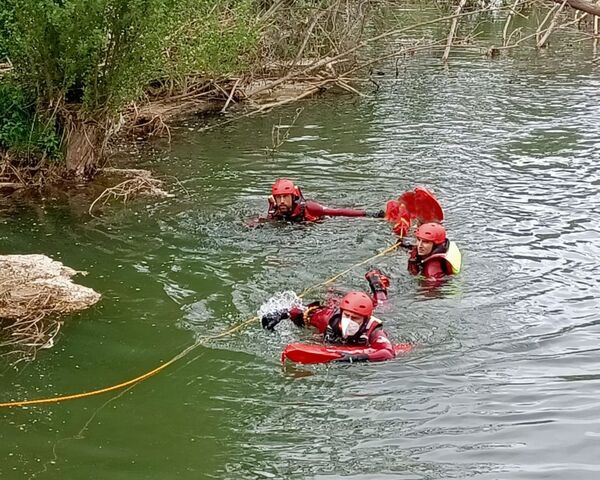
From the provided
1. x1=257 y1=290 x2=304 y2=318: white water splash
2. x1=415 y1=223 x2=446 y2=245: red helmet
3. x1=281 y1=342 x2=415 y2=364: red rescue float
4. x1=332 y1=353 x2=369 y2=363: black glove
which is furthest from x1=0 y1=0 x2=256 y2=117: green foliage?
x1=332 y1=353 x2=369 y2=363: black glove

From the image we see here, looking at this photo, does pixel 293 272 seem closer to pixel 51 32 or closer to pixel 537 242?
pixel 537 242

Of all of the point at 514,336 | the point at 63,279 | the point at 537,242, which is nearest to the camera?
the point at 514,336

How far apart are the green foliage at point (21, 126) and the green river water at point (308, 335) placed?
1126mm

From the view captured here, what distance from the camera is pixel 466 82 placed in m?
25.6

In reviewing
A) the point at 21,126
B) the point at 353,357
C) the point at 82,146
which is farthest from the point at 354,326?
the point at 21,126

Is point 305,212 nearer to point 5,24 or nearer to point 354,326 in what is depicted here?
point 354,326

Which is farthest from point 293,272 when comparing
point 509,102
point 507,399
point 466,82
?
point 466,82

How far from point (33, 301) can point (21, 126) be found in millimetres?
6953

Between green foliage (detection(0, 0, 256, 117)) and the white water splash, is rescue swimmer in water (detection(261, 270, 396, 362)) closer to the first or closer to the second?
the white water splash

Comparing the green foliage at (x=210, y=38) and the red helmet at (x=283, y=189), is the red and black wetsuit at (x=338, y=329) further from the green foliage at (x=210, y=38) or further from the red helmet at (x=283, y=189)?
the green foliage at (x=210, y=38)

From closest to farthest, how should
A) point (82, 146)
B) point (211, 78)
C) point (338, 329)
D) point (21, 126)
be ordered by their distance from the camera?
point (338, 329)
point (21, 126)
point (82, 146)
point (211, 78)

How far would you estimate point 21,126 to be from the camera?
16016mm

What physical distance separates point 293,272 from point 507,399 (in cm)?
409

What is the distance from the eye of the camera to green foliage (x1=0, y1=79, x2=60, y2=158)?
15930 millimetres
